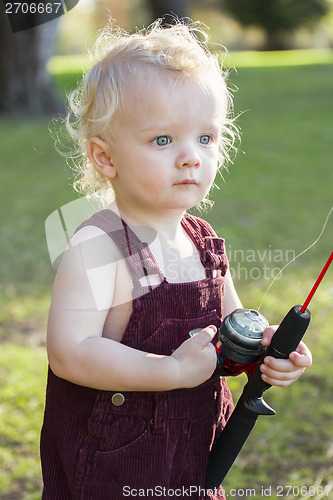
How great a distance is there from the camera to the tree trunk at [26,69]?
8.84 meters

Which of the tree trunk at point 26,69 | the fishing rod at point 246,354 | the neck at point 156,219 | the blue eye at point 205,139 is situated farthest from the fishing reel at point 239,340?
the tree trunk at point 26,69

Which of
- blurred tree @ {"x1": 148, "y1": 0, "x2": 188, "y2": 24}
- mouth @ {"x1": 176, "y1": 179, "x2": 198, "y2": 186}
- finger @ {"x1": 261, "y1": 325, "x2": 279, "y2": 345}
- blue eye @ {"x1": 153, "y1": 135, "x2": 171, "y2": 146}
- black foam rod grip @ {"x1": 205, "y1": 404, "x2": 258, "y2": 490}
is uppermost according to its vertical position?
blue eye @ {"x1": 153, "y1": 135, "x2": 171, "y2": 146}

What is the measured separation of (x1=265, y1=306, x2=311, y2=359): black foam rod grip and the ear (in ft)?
1.58

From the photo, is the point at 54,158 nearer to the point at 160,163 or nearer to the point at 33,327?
the point at 33,327

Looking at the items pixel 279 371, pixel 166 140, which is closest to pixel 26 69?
pixel 166 140

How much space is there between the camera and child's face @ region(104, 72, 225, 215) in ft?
4.43

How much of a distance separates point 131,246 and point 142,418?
1.20ft

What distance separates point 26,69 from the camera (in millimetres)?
9109

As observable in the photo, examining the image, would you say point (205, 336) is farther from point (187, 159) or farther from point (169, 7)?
point (169, 7)

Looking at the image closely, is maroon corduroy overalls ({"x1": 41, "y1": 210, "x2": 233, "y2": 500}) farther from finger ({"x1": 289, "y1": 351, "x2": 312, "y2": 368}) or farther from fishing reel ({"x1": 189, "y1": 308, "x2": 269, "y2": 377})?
finger ({"x1": 289, "y1": 351, "x2": 312, "y2": 368})

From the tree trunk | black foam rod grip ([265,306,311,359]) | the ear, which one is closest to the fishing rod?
black foam rod grip ([265,306,311,359])

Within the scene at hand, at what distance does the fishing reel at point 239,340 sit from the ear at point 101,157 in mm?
386

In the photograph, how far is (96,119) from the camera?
55.8 inches

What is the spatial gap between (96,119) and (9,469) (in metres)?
1.48
